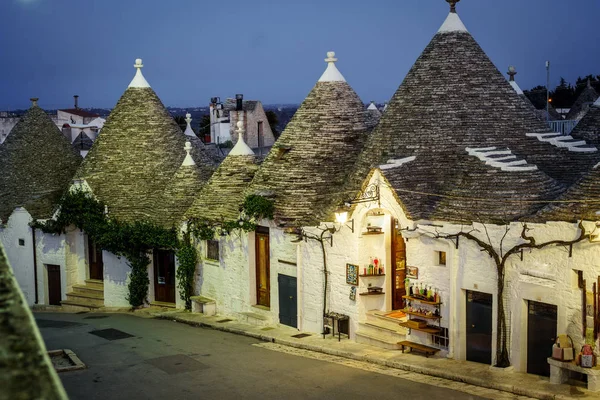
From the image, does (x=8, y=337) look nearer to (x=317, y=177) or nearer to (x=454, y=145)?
(x=454, y=145)

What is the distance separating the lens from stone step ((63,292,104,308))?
3322 centimetres

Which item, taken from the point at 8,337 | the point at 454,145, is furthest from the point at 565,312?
the point at 8,337

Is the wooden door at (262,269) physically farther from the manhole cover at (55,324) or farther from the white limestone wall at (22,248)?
the white limestone wall at (22,248)

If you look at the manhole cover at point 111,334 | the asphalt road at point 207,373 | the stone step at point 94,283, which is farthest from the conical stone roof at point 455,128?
the stone step at point 94,283

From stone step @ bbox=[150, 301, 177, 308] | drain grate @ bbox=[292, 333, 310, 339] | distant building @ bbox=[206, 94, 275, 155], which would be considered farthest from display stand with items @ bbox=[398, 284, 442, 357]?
distant building @ bbox=[206, 94, 275, 155]

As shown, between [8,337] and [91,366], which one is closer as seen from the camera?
[8,337]

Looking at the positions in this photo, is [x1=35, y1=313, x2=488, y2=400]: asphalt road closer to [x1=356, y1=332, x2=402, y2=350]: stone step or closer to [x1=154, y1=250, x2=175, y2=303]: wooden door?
[x1=356, y1=332, x2=402, y2=350]: stone step

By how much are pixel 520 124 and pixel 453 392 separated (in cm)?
922

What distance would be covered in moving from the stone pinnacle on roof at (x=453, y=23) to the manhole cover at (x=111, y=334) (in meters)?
12.5

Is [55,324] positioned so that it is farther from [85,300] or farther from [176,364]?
[176,364]

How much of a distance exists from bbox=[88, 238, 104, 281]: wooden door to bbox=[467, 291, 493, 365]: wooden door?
17.8 m

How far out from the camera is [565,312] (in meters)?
18.0

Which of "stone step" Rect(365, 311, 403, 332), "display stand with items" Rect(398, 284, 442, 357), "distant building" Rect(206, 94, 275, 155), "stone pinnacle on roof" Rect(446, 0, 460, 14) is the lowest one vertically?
"stone step" Rect(365, 311, 403, 332)

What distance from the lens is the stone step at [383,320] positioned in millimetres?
22686
